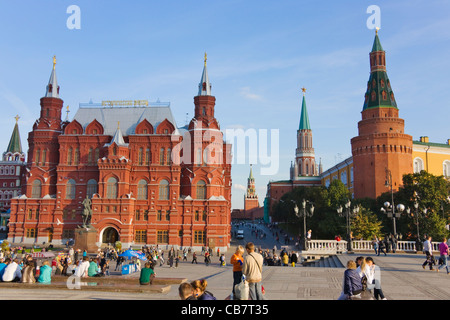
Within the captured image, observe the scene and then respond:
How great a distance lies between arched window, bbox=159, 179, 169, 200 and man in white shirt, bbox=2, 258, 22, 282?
1614 inches

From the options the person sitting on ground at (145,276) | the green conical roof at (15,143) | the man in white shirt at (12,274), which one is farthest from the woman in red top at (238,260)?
the green conical roof at (15,143)

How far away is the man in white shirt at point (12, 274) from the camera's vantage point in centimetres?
1497

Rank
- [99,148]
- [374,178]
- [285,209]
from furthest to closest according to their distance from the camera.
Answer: [285,209], [374,178], [99,148]

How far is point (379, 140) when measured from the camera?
237ft

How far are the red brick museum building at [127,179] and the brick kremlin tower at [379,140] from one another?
29.3 m

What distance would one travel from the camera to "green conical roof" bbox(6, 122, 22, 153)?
10582 cm

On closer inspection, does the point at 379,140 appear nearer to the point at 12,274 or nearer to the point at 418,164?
the point at 418,164

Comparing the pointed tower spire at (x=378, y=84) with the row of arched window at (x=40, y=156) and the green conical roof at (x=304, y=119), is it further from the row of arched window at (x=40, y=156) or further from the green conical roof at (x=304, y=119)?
the green conical roof at (x=304, y=119)

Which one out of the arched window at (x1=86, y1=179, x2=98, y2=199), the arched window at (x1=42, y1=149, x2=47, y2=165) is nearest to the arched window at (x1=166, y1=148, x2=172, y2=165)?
the arched window at (x1=86, y1=179, x2=98, y2=199)

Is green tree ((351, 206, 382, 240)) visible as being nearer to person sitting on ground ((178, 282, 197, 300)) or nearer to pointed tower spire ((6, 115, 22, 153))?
person sitting on ground ((178, 282, 197, 300))

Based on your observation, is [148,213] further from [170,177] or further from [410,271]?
[410,271]

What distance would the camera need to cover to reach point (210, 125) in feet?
194
